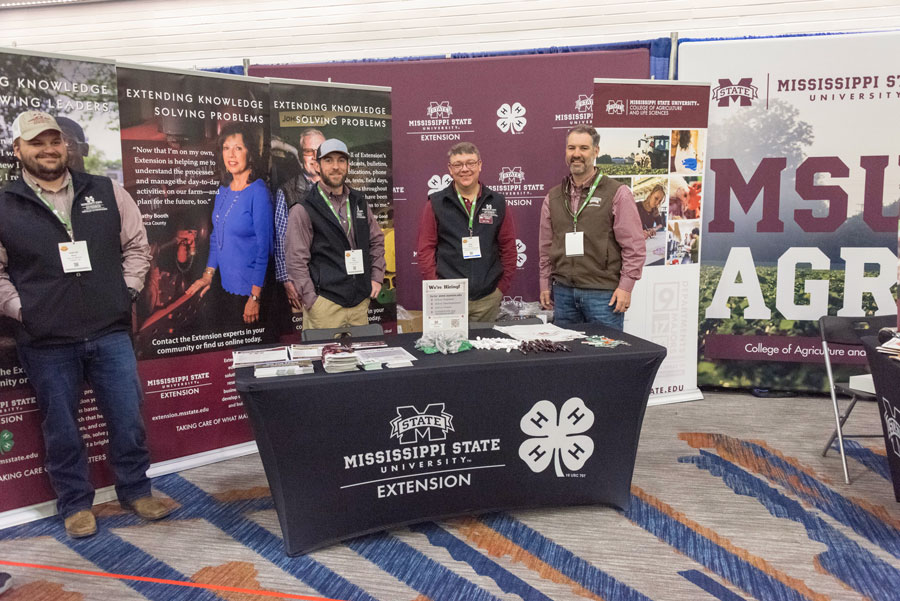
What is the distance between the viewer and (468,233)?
3.46 m

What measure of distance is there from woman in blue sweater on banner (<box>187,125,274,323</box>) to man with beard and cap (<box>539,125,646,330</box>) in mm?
1620

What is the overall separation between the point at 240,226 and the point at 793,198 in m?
3.69

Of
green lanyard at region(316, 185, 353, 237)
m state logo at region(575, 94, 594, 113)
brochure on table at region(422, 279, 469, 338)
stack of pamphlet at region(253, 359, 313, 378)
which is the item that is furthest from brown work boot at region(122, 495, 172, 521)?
m state logo at region(575, 94, 594, 113)

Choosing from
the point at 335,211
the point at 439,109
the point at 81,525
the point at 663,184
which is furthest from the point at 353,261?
the point at 663,184

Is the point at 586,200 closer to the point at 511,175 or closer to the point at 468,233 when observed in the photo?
the point at 468,233

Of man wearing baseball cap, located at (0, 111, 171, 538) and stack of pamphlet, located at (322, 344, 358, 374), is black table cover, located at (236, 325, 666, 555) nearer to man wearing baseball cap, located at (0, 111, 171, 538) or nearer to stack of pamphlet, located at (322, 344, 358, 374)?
stack of pamphlet, located at (322, 344, 358, 374)

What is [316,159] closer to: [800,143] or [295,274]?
[295,274]

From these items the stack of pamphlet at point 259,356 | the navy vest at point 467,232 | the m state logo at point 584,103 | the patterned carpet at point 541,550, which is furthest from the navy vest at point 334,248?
the m state logo at point 584,103

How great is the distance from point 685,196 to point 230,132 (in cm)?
284

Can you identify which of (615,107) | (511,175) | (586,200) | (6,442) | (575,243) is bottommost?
(6,442)

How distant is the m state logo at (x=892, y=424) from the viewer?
2.58m

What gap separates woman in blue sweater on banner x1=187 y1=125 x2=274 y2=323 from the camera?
333 cm

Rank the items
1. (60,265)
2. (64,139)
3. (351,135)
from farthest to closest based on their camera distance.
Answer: (351,135), (64,139), (60,265)

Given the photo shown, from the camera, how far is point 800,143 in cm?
442
